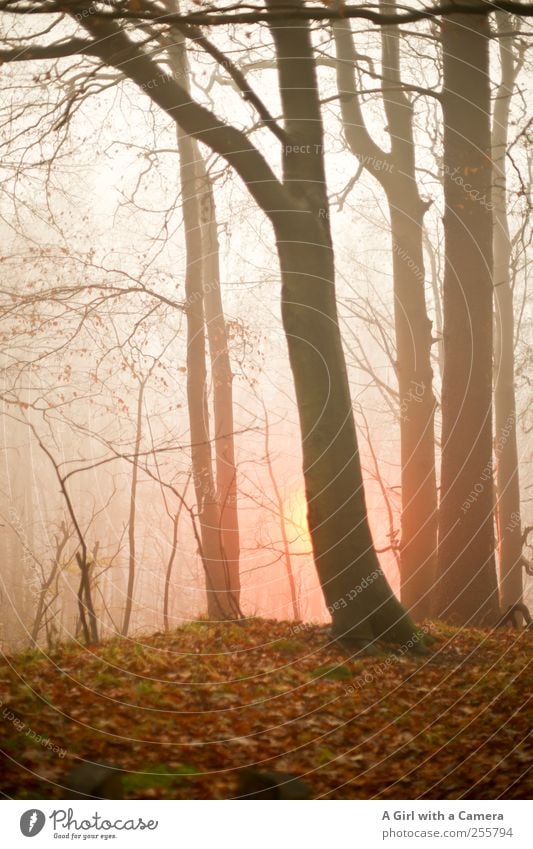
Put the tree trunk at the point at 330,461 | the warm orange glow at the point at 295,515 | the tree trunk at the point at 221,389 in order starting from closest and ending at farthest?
the tree trunk at the point at 330,461 < the tree trunk at the point at 221,389 < the warm orange glow at the point at 295,515

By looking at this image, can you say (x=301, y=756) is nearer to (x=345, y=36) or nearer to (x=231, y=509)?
(x=231, y=509)

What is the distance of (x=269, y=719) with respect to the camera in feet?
19.9

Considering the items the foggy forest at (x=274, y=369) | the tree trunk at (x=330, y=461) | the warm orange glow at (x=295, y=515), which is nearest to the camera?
the foggy forest at (x=274, y=369)

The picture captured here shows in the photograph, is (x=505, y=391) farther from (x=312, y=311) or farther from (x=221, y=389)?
(x=312, y=311)

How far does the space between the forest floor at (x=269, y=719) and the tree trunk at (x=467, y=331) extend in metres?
1.52

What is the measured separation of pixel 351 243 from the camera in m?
11.6

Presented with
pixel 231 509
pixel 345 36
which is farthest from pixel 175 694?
pixel 345 36

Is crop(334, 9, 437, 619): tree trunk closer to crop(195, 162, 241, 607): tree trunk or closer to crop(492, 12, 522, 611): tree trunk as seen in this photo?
crop(492, 12, 522, 611): tree trunk

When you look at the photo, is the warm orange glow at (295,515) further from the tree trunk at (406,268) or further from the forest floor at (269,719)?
the forest floor at (269,719)
